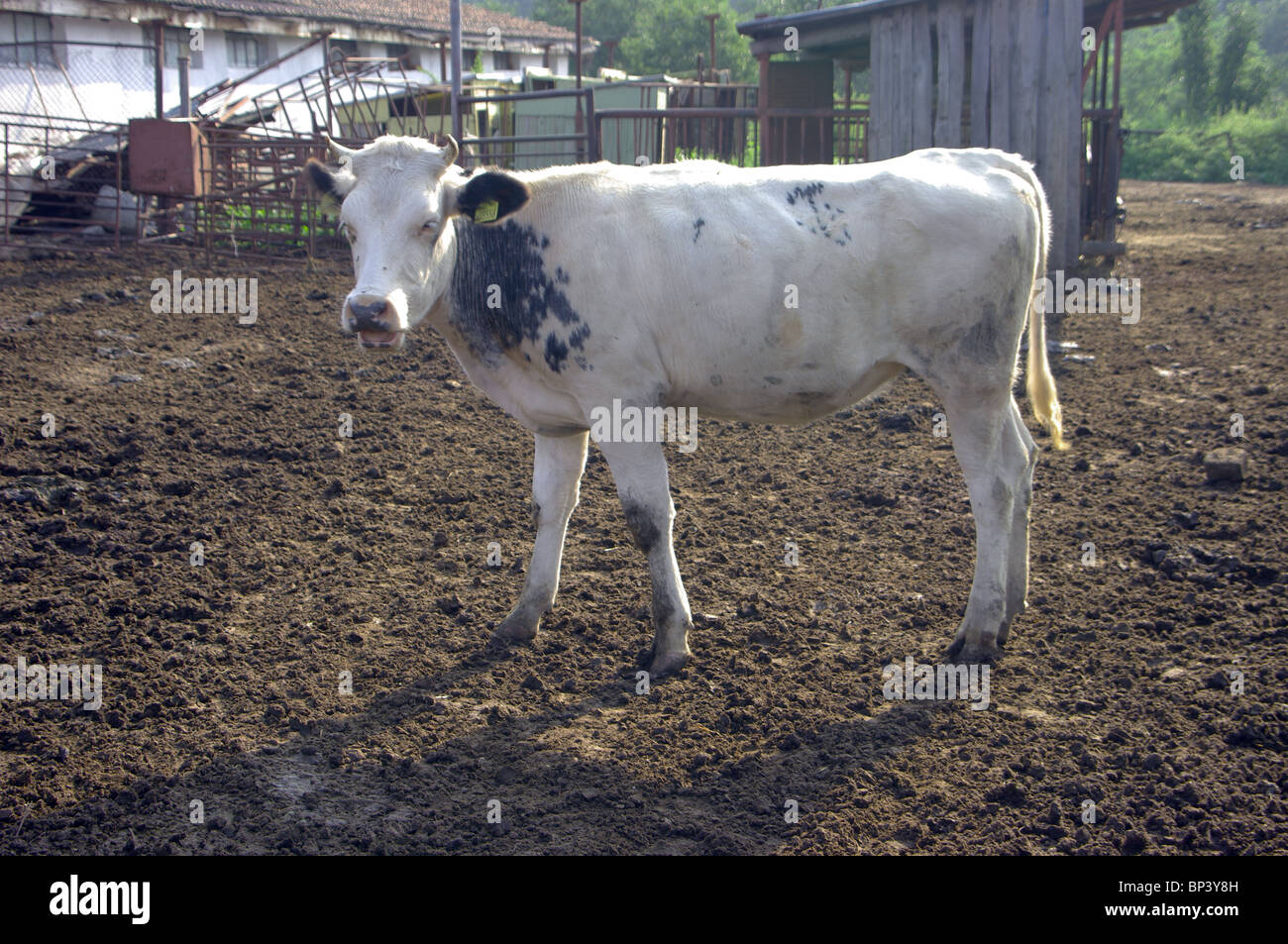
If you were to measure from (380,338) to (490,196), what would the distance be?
808 millimetres

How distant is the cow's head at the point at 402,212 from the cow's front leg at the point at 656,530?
1.02m

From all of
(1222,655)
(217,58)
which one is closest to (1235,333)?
(1222,655)

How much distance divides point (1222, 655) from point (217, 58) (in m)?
25.7

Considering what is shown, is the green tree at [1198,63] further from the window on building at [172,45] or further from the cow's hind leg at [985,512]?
the cow's hind leg at [985,512]

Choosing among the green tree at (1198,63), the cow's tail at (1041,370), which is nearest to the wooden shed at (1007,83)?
the cow's tail at (1041,370)

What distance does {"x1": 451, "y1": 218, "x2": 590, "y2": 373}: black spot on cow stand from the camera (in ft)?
15.7

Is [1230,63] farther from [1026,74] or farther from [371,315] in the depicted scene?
[371,315]

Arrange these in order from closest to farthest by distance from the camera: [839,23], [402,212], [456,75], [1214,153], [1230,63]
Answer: [402,212] < [456,75] < [839,23] < [1214,153] < [1230,63]

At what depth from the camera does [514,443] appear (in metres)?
8.11

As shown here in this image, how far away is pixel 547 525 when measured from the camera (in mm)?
5277

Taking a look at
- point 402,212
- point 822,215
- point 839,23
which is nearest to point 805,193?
point 822,215

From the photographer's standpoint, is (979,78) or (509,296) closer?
(509,296)

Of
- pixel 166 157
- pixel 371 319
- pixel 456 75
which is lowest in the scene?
pixel 371 319

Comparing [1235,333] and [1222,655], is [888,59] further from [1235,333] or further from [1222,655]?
[1222,655]
